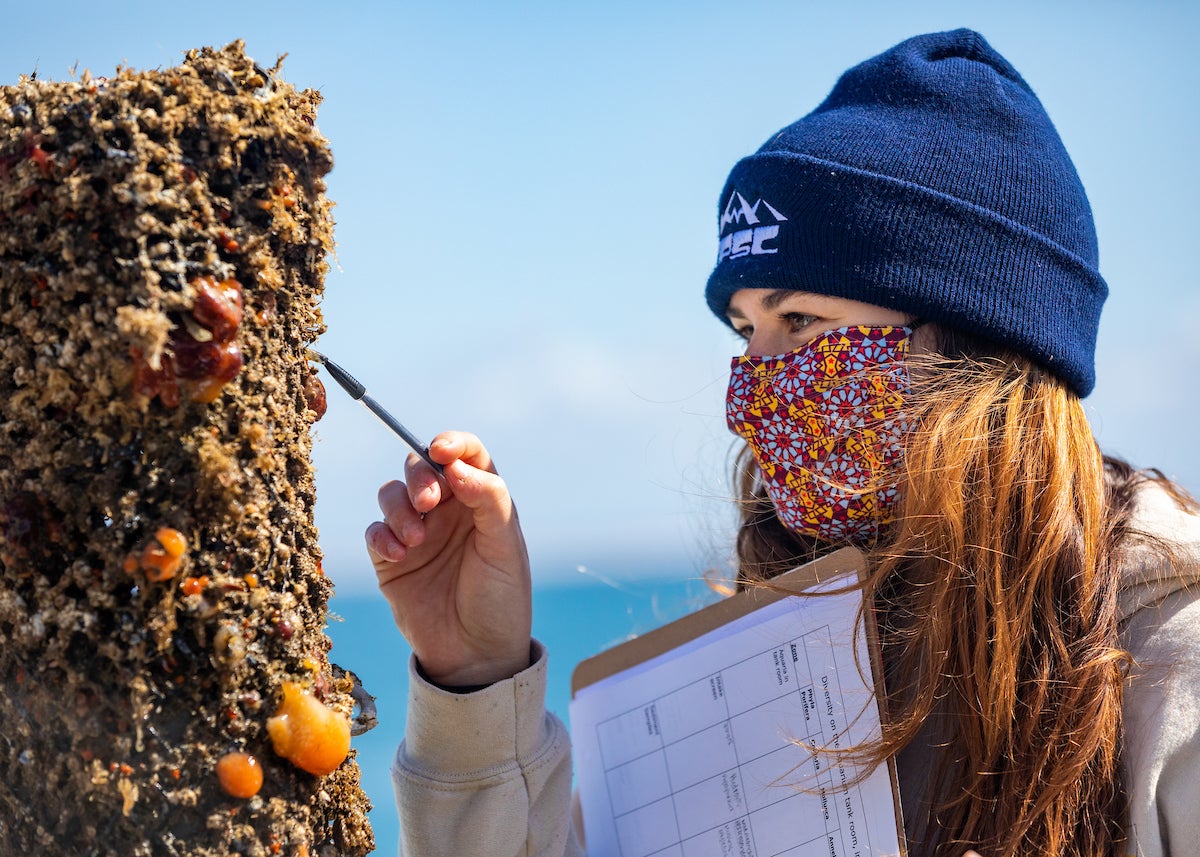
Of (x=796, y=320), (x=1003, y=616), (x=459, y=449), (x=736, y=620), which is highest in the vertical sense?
(x=796, y=320)

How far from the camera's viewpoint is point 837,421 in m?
1.96

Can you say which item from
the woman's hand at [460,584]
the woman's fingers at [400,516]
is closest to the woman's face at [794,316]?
the woman's hand at [460,584]

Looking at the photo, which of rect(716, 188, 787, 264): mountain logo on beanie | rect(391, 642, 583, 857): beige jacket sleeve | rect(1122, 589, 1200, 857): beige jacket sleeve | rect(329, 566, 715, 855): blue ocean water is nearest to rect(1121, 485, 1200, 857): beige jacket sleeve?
rect(1122, 589, 1200, 857): beige jacket sleeve

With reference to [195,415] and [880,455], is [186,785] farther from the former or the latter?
[880,455]

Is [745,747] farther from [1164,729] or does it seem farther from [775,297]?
[775,297]

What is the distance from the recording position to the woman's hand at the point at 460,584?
69.3 inches

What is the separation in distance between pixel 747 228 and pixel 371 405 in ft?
3.64

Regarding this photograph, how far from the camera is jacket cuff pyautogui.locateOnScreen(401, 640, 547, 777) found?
1.81m

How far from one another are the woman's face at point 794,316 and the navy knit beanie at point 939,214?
32mm

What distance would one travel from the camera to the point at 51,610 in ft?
3.31

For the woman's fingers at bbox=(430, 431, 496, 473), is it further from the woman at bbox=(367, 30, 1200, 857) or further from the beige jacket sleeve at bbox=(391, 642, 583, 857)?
the beige jacket sleeve at bbox=(391, 642, 583, 857)

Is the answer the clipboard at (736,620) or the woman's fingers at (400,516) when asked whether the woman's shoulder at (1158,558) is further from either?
the woman's fingers at (400,516)

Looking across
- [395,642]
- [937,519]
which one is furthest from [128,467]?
[395,642]

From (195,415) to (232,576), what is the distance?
195 millimetres
